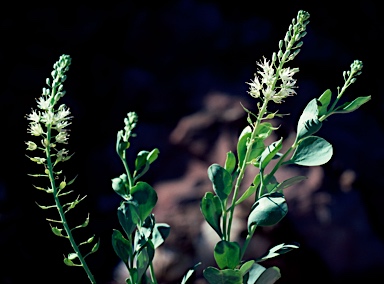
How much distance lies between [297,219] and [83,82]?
917 mm


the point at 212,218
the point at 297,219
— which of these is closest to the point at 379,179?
the point at 297,219

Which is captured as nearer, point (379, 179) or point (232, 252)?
point (232, 252)

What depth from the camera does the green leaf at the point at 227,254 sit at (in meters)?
0.48

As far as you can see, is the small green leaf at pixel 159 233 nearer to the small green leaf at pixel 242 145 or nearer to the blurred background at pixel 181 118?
the small green leaf at pixel 242 145

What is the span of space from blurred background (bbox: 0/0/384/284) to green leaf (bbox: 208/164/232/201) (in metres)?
0.86

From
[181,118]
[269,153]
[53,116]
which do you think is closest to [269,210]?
[269,153]

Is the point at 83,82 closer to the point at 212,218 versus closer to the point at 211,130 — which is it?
the point at 211,130

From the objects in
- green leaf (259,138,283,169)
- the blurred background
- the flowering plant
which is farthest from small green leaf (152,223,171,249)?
the blurred background

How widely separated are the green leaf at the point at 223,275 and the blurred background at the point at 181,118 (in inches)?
34.4

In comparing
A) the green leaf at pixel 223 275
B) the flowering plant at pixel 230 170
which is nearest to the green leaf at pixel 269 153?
the flowering plant at pixel 230 170

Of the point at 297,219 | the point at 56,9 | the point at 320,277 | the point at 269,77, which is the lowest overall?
the point at 269,77

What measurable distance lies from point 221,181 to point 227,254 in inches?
2.8

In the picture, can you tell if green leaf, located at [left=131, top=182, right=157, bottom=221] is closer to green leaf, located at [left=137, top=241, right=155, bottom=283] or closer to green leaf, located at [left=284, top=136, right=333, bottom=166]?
green leaf, located at [left=137, top=241, right=155, bottom=283]

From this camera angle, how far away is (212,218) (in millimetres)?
511
